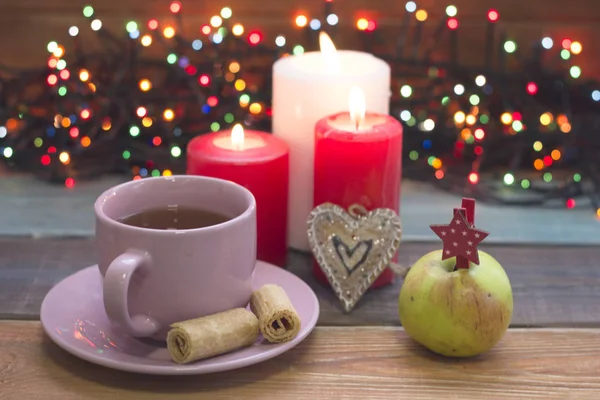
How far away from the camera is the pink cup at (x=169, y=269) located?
2.10 ft

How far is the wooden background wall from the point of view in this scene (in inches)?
48.1

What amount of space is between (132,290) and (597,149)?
0.78m

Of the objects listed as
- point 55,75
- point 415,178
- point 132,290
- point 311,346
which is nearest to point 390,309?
point 311,346

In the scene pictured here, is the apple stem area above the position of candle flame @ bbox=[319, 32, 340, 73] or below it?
below

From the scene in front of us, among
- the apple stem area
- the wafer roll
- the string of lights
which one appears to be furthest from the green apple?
the string of lights

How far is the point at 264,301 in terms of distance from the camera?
701 mm

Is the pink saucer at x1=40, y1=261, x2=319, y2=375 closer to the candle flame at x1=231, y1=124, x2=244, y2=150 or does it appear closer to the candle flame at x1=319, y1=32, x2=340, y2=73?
the candle flame at x1=231, y1=124, x2=244, y2=150

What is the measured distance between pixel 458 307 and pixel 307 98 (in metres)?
0.30

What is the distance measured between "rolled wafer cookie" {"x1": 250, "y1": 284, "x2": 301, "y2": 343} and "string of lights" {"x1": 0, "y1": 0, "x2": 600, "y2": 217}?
0.49 meters

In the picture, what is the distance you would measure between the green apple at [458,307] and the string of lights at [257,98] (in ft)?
1.55

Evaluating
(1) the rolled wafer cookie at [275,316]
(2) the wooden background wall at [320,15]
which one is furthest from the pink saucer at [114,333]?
(2) the wooden background wall at [320,15]

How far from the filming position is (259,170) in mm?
835

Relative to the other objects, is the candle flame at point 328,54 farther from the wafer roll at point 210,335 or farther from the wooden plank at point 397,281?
the wafer roll at point 210,335

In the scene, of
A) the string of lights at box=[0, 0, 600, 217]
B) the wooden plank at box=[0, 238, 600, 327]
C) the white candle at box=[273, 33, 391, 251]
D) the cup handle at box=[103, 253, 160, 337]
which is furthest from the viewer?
the string of lights at box=[0, 0, 600, 217]
